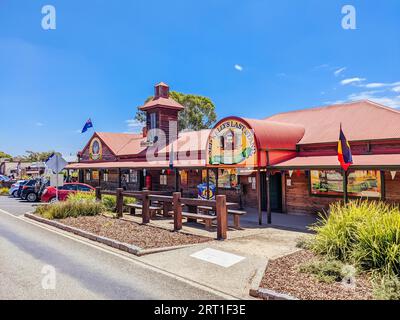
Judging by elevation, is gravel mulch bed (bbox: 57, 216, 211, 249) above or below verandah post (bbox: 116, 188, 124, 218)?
→ below

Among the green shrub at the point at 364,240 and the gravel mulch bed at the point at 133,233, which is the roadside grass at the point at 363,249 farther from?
the gravel mulch bed at the point at 133,233

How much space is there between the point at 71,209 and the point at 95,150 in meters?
19.6

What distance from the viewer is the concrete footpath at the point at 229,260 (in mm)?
6332

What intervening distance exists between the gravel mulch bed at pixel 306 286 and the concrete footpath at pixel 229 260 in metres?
0.28

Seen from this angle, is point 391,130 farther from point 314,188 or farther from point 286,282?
point 286,282

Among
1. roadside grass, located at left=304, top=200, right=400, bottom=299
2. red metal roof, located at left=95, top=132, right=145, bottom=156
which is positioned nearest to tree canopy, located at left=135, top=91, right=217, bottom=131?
red metal roof, located at left=95, top=132, right=145, bottom=156

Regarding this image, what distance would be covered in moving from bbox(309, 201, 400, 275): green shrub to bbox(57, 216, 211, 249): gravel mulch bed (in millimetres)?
3851

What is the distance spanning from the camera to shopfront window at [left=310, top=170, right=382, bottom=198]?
42.2 feet

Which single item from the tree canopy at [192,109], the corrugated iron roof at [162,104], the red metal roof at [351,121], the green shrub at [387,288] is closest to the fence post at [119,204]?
the red metal roof at [351,121]

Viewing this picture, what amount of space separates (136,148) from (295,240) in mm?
20940

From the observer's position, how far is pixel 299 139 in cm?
1603

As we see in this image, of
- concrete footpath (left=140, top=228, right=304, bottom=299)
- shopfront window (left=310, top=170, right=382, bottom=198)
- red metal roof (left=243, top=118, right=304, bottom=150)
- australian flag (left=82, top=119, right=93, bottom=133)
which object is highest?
australian flag (left=82, top=119, right=93, bottom=133)

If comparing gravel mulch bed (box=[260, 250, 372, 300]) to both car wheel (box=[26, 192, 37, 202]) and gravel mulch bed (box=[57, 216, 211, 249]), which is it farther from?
car wheel (box=[26, 192, 37, 202])

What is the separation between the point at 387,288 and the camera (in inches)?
212
